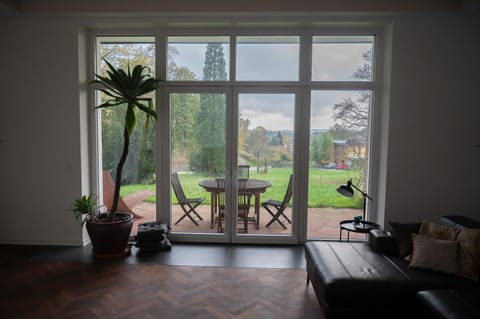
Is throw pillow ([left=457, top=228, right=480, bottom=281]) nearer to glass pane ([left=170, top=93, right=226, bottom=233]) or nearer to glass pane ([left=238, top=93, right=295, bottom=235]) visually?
glass pane ([left=238, top=93, right=295, bottom=235])

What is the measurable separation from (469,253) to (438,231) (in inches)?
12.8

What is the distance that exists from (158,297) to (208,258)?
3.24ft

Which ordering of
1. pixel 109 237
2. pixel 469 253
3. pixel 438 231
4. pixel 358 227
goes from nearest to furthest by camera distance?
pixel 469 253
pixel 438 231
pixel 358 227
pixel 109 237

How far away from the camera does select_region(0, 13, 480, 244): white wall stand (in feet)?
11.9

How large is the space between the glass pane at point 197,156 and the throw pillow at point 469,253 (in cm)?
281

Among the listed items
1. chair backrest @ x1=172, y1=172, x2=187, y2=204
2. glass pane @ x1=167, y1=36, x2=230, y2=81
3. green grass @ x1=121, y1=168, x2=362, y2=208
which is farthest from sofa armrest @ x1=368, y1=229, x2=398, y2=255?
glass pane @ x1=167, y1=36, x2=230, y2=81

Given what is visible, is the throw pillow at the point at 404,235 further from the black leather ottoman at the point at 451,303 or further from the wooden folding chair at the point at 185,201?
the wooden folding chair at the point at 185,201

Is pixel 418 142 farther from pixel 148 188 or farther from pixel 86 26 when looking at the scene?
pixel 86 26

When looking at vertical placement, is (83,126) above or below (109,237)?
above

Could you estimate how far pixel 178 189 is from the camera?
421 centimetres

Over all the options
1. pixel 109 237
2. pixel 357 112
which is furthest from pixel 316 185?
pixel 109 237

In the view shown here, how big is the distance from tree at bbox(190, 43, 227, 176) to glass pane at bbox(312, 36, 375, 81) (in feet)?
4.44

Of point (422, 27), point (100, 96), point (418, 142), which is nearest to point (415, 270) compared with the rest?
point (418, 142)

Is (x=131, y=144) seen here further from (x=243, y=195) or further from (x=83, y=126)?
(x=243, y=195)
